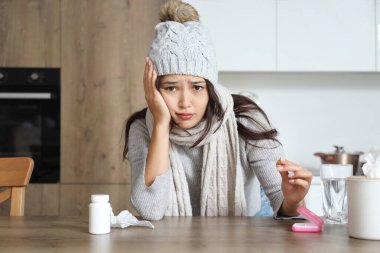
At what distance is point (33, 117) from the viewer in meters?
3.00

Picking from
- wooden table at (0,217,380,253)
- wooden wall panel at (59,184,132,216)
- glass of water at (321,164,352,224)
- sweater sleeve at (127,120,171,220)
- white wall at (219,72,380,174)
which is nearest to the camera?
wooden table at (0,217,380,253)

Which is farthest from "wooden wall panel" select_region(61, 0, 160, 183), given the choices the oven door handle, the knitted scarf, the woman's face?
the woman's face

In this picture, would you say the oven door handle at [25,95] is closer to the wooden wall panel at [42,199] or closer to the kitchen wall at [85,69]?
the kitchen wall at [85,69]

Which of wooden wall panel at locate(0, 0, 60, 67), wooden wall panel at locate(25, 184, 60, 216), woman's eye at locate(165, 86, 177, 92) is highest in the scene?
wooden wall panel at locate(0, 0, 60, 67)

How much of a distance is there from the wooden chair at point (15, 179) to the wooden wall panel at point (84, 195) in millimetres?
1403

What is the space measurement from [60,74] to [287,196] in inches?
78.3

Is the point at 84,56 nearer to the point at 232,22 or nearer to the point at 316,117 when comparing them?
the point at 232,22

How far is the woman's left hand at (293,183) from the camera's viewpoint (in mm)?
1215

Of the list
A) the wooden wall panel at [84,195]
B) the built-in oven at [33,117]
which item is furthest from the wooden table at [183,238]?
the built-in oven at [33,117]

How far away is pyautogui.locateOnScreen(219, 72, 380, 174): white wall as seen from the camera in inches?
133

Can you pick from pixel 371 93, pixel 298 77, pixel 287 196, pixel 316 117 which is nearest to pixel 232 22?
pixel 298 77

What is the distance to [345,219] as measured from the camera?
118 cm

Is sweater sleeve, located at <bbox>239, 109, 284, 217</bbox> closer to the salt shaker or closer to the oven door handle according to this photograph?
the salt shaker

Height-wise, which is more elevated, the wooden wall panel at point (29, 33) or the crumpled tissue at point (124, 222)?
the wooden wall panel at point (29, 33)
